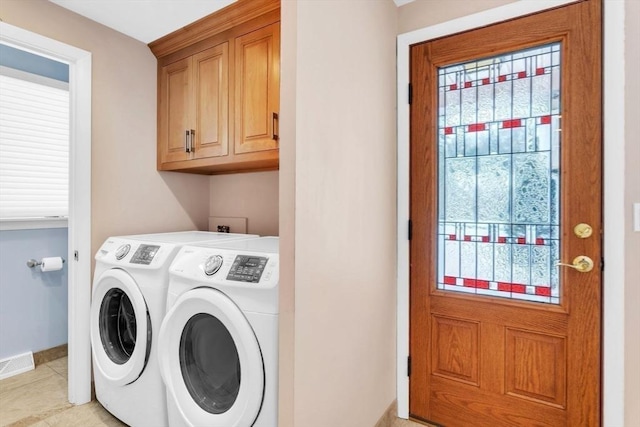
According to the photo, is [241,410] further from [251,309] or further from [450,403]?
[450,403]

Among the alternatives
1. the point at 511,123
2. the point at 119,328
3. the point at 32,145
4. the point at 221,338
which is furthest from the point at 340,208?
the point at 32,145

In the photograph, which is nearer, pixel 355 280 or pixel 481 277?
pixel 355 280

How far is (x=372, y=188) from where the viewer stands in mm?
1667

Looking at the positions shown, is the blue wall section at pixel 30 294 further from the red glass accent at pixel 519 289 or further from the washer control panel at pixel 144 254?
the red glass accent at pixel 519 289

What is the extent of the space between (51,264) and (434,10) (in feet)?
9.71

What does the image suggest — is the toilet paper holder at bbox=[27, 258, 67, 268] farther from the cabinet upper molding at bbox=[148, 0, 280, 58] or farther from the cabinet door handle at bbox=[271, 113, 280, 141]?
the cabinet door handle at bbox=[271, 113, 280, 141]

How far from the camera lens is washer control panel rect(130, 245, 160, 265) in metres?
1.66

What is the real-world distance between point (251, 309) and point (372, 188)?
0.82m

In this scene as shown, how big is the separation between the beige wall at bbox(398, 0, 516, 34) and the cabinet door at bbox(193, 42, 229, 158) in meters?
1.04

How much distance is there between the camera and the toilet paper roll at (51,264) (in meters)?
2.38

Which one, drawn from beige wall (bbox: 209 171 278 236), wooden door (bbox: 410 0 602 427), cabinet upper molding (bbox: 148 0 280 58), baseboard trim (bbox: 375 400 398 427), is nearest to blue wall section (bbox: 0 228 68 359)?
beige wall (bbox: 209 171 278 236)

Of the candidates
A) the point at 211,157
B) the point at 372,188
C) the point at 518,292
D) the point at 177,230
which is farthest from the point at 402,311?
the point at 177,230

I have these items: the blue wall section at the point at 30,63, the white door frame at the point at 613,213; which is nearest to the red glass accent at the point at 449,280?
the white door frame at the point at 613,213
